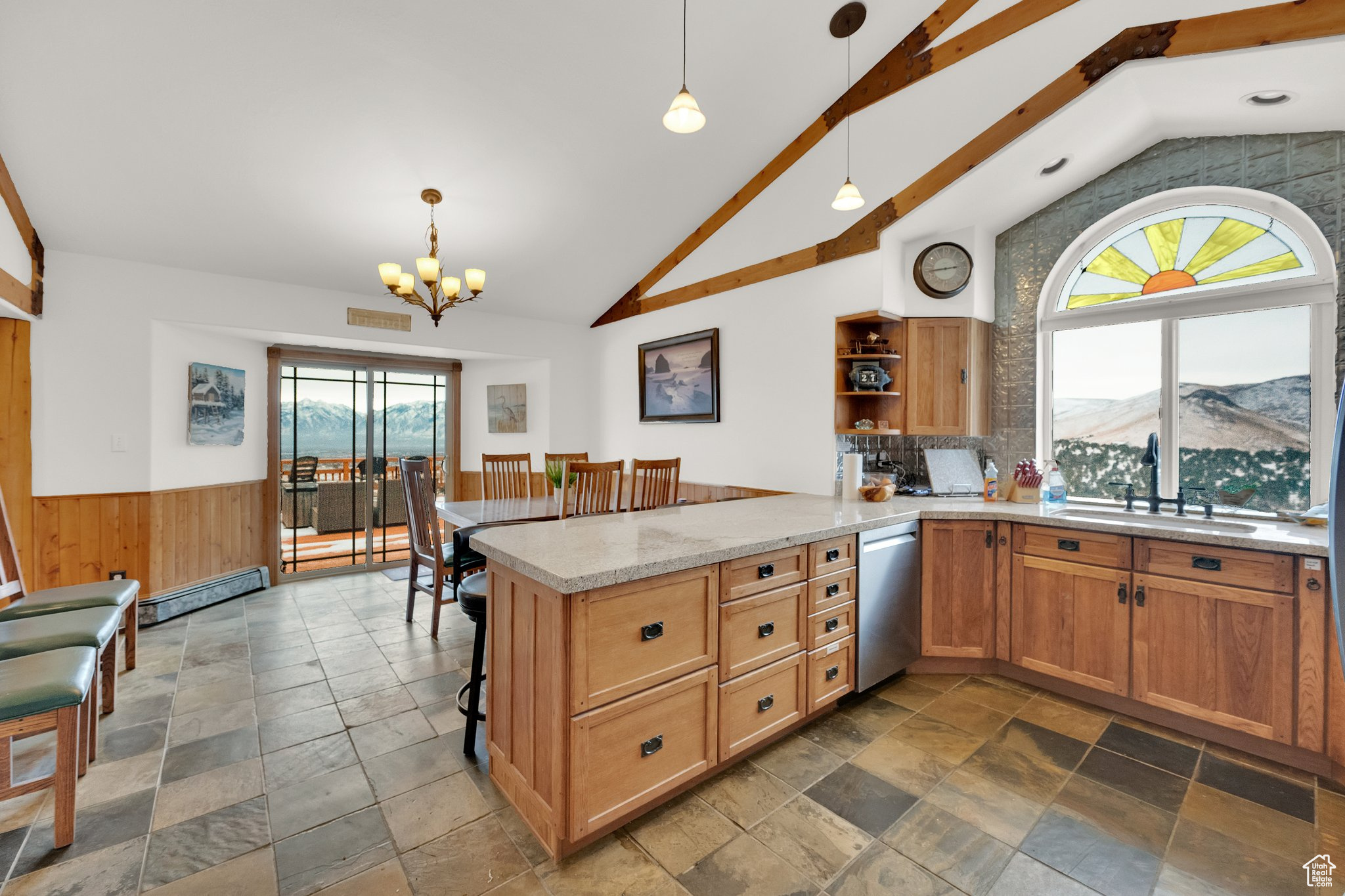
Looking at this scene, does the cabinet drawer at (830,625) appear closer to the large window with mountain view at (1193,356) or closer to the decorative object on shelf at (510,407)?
the large window with mountain view at (1193,356)

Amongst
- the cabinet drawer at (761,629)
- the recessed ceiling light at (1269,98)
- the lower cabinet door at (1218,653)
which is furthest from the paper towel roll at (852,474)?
the recessed ceiling light at (1269,98)

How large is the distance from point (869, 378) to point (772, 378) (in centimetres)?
69

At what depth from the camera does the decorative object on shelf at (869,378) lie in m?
3.49

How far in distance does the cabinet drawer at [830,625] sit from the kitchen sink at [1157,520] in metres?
1.14

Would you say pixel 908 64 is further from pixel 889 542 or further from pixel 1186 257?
pixel 889 542

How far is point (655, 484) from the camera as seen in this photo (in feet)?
12.0

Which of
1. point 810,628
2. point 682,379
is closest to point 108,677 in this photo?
point 810,628

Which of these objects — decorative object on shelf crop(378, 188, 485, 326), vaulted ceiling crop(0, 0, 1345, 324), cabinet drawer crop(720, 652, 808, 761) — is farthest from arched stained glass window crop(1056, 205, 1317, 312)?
decorative object on shelf crop(378, 188, 485, 326)

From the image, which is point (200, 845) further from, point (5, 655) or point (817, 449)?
point (817, 449)

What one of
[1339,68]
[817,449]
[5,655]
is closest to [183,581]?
[5,655]

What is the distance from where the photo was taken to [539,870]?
5.33ft

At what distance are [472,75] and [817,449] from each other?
2.82m

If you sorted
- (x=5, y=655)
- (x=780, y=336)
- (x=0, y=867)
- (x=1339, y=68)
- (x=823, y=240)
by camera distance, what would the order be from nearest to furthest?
(x=0, y=867) → (x=5, y=655) → (x=1339, y=68) → (x=823, y=240) → (x=780, y=336)

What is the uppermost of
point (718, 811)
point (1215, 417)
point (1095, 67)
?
point (1095, 67)
